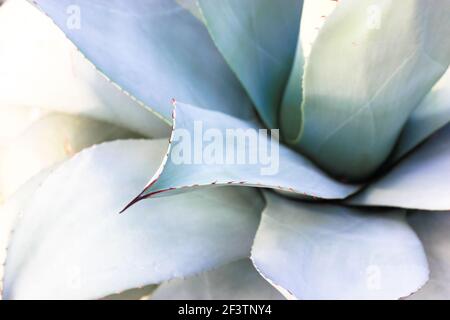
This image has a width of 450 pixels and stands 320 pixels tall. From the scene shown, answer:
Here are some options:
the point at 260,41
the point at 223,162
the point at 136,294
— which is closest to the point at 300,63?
the point at 260,41

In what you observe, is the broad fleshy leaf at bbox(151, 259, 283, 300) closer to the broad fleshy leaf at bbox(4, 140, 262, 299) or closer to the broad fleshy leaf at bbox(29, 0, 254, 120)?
the broad fleshy leaf at bbox(4, 140, 262, 299)

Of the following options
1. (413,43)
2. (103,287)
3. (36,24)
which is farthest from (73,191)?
(413,43)

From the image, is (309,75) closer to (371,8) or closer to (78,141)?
(371,8)

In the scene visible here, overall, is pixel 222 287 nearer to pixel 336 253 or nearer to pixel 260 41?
pixel 336 253

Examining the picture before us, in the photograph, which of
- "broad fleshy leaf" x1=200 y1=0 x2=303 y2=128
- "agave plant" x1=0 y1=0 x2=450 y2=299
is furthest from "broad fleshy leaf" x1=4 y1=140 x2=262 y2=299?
"broad fleshy leaf" x1=200 y1=0 x2=303 y2=128

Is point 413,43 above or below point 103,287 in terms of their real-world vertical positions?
above

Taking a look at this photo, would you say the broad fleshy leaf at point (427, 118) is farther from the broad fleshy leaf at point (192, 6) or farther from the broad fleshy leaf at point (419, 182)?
the broad fleshy leaf at point (192, 6)
